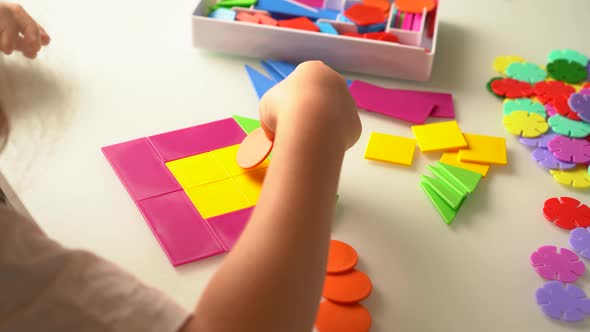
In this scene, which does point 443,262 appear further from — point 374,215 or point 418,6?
point 418,6

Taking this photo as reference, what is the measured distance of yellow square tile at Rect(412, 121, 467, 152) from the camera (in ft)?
2.57

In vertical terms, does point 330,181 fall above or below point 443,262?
above

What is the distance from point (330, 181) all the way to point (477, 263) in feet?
0.73

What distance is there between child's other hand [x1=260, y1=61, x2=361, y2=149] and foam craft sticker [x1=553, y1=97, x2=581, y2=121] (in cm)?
35

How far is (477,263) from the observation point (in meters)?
0.65

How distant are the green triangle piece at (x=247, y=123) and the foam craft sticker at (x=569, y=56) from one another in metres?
0.46

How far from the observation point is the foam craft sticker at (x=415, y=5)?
0.98 meters

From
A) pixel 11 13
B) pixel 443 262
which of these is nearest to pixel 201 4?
pixel 11 13

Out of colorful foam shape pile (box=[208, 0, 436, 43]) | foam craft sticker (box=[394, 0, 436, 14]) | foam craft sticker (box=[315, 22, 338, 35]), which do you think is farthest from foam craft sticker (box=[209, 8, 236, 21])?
foam craft sticker (box=[394, 0, 436, 14])

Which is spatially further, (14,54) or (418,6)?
(418,6)

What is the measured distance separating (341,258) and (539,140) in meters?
0.33

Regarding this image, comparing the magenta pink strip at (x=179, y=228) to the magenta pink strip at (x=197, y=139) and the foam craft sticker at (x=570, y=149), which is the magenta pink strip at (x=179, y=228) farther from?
the foam craft sticker at (x=570, y=149)

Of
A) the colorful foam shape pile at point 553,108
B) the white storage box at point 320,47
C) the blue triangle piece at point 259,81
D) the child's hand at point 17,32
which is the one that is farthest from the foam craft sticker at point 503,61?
the child's hand at point 17,32

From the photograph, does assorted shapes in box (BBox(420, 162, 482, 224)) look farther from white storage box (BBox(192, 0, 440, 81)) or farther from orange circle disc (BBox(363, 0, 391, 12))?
orange circle disc (BBox(363, 0, 391, 12))
